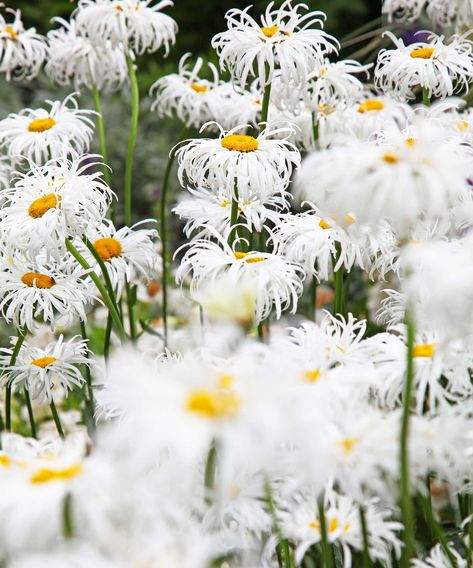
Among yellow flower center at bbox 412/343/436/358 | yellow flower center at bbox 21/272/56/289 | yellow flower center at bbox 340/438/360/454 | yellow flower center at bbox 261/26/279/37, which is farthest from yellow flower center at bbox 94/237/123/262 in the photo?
yellow flower center at bbox 340/438/360/454

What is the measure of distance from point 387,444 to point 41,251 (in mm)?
727

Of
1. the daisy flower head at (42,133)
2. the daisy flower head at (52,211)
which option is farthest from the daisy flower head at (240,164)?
the daisy flower head at (42,133)

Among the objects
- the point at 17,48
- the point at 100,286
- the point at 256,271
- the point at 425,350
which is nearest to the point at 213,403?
the point at 425,350

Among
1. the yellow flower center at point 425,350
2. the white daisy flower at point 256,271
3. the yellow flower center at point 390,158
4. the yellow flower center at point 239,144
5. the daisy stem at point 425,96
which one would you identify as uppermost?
the yellow flower center at point 390,158

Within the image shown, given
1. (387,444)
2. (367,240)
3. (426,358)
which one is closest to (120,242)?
(367,240)

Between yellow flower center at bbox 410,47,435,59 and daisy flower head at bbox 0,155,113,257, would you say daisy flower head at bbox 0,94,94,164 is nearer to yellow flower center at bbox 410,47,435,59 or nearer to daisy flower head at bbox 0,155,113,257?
daisy flower head at bbox 0,155,113,257

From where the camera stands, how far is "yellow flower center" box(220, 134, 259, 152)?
1.26 meters

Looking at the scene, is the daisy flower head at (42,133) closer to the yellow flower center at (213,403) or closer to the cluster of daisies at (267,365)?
the cluster of daisies at (267,365)

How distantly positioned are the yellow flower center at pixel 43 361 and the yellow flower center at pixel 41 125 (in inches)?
18.4

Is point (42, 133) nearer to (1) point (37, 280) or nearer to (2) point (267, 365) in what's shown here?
(1) point (37, 280)

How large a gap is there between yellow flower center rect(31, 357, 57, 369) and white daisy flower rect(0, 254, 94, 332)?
0.07m

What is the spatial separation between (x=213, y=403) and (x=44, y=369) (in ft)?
2.45

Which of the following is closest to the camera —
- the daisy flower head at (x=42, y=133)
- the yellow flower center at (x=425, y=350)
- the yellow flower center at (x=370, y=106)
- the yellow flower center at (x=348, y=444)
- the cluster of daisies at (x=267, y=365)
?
the cluster of daisies at (x=267, y=365)

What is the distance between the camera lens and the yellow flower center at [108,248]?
1.38m
